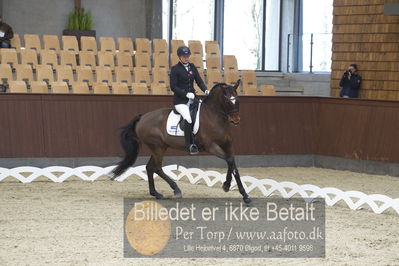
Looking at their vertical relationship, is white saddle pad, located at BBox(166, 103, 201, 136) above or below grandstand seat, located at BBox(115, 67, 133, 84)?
below

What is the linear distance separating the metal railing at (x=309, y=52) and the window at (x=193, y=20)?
245 cm

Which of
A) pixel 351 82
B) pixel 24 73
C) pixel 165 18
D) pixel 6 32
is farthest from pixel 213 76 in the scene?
pixel 165 18

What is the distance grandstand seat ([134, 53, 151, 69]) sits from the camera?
17797mm

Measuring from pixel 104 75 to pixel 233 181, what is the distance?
5653 mm

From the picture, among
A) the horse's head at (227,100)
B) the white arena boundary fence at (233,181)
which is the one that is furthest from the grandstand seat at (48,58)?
the horse's head at (227,100)

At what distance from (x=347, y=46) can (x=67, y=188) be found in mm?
7990

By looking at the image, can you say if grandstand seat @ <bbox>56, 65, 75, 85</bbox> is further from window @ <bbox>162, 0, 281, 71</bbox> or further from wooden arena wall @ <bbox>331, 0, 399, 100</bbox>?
window @ <bbox>162, 0, 281, 71</bbox>

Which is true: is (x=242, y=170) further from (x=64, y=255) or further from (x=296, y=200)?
(x=64, y=255)

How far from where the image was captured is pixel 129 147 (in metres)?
10.7

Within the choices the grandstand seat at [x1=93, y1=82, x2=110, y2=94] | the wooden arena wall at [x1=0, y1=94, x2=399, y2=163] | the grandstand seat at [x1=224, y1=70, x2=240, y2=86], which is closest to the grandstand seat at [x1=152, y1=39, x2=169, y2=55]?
the grandstand seat at [x1=224, y1=70, x2=240, y2=86]

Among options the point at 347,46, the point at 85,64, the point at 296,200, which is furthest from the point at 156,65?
the point at 296,200

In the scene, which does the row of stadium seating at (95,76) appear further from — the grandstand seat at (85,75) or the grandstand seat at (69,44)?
the grandstand seat at (69,44)

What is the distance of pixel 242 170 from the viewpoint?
1380cm

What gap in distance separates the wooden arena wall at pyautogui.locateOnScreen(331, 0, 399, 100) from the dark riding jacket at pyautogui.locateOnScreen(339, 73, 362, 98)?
0.58 ft
